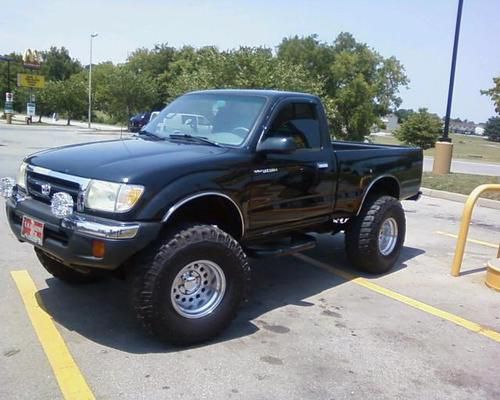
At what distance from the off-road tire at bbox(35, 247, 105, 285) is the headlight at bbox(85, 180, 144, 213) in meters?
1.41

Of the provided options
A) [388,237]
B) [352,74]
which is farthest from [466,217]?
[352,74]

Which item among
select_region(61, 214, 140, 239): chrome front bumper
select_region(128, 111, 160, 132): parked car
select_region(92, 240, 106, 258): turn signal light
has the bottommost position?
select_region(92, 240, 106, 258): turn signal light

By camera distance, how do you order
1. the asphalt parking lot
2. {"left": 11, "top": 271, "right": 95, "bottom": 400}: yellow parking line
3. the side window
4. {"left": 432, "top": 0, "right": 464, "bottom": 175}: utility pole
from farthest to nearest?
{"left": 432, "top": 0, "right": 464, "bottom": 175}: utility pole, the side window, the asphalt parking lot, {"left": 11, "top": 271, "right": 95, "bottom": 400}: yellow parking line

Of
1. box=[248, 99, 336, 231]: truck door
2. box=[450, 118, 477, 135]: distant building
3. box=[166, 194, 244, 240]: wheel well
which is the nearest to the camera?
box=[166, 194, 244, 240]: wheel well

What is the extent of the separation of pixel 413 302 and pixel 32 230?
347 cm

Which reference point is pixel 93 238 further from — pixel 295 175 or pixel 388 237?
pixel 388 237

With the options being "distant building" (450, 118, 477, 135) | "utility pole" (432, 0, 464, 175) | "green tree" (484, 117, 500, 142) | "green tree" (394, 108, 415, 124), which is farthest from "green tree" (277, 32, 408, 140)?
"distant building" (450, 118, 477, 135)

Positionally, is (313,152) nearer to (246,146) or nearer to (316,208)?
(316,208)

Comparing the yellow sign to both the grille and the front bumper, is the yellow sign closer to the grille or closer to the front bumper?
the grille

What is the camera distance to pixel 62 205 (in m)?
3.63

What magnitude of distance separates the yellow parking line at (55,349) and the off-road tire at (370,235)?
315cm

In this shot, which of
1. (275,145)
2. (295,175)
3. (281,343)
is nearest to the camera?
(281,343)

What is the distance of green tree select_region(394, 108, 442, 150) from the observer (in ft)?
125

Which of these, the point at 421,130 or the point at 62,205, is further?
the point at 421,130
